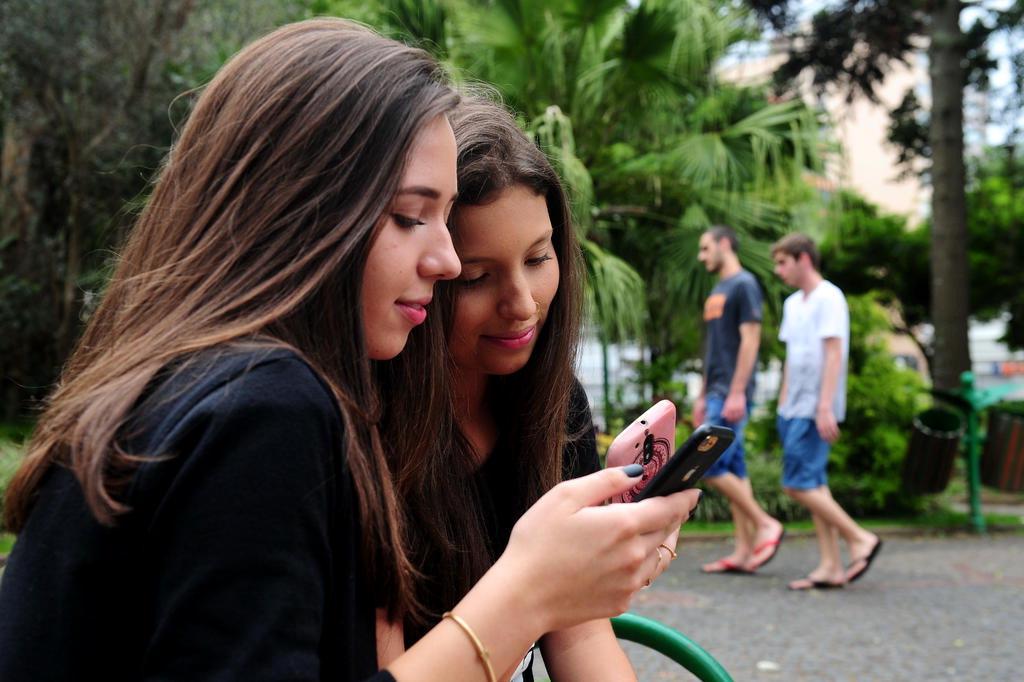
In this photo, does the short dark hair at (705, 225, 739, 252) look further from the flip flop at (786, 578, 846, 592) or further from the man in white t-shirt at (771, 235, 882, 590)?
the flip flop at (786, 578, 846, 592)

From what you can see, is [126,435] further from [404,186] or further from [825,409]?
[825,409]

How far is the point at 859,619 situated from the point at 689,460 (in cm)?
437

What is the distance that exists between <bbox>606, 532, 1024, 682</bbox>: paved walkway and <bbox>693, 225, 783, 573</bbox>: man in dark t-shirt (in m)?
0.21

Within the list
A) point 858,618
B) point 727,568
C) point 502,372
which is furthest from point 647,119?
point 502,372

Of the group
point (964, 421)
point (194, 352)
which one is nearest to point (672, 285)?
point (964, 421)

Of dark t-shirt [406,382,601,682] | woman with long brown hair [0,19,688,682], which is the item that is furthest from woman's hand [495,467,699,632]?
dark t-shirt [406,382,601,682]

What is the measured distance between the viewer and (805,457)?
586 centimetres

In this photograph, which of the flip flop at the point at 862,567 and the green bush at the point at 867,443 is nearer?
the flip flop at the point at 862,567

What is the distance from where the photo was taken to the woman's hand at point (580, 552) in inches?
44.6

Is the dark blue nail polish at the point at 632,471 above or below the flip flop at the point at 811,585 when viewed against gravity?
above

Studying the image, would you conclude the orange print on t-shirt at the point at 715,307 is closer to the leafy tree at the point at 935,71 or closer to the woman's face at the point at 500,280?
the leafy tree at the point at 935,71

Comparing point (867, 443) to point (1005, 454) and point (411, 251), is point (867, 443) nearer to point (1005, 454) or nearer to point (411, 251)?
point (1005, 454)

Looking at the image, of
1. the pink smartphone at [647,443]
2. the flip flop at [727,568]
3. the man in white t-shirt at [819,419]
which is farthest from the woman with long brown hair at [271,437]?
the flip flop at [727,568]

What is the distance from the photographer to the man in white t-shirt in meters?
5.78
